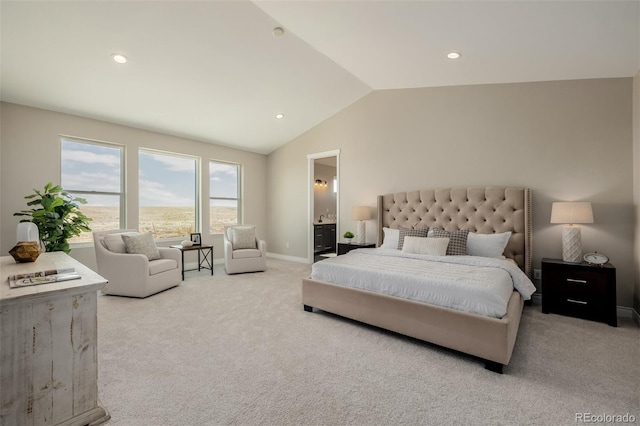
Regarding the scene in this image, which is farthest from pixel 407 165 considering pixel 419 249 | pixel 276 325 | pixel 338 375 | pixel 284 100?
pixel 338 375

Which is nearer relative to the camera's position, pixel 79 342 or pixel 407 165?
pixel 79 342

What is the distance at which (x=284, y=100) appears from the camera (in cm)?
481

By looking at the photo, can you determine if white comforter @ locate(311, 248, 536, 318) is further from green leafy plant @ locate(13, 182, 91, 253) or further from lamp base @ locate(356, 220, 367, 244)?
green leafy plant @ locate(13, 182, 91, 253)

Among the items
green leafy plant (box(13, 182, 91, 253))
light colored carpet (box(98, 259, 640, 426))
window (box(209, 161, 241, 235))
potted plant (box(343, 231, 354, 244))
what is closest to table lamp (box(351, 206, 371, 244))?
potted plant (box(343, 231, 354, 244))

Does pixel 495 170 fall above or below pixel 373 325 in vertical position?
above

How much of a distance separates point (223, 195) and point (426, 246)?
4490 mm

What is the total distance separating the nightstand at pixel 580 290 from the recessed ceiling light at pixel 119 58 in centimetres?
530

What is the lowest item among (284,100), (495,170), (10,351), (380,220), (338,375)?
(338,375)

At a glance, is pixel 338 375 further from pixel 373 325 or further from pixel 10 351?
pixel 10 351

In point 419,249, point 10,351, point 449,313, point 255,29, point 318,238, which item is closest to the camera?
point 10,351

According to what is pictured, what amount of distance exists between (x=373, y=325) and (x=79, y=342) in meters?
2.25

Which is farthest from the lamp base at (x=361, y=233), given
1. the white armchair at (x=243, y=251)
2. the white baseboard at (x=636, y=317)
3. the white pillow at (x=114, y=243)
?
the white pillow at (x=114, y=243)

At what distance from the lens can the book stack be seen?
1.47 meters

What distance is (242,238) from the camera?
17.5 feet
